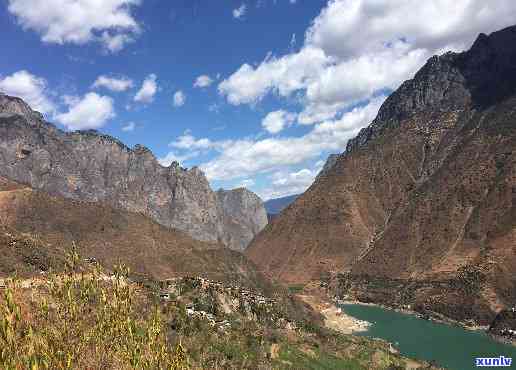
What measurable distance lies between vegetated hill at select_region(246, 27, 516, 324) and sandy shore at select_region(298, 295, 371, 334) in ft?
42.6

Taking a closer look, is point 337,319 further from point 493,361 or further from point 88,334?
point 88,334

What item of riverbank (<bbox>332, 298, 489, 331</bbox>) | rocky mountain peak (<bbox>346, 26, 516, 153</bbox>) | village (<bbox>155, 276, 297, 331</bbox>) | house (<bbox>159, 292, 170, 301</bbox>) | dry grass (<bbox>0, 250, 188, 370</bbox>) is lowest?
riverbank (<bbox>332, 298, 489, 331</bbox>)

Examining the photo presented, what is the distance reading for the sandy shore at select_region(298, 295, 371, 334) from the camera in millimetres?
79125

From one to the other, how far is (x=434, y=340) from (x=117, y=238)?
6427 centimetres

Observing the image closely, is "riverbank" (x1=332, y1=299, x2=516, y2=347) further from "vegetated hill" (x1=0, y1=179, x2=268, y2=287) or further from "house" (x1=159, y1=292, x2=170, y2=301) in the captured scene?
"house" (x1=159, y1=292, x2=170, y2=301)

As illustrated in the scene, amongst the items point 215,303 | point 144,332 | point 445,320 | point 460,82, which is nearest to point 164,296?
point 215,303

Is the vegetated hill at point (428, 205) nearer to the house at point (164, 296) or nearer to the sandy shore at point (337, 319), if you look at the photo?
the sandy shore at point (337, 319)

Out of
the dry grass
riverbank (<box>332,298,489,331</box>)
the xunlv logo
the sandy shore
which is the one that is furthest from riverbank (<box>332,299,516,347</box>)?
the dry grass

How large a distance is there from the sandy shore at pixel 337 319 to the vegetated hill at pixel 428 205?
42.6 ft

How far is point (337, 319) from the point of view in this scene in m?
86.8

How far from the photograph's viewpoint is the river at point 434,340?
195ft

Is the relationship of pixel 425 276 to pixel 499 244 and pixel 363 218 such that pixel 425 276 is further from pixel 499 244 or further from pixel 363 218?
pixel 363 218

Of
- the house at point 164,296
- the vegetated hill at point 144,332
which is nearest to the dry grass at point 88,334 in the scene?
the vegetated hill at point 144,332

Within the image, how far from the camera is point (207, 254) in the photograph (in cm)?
10006
